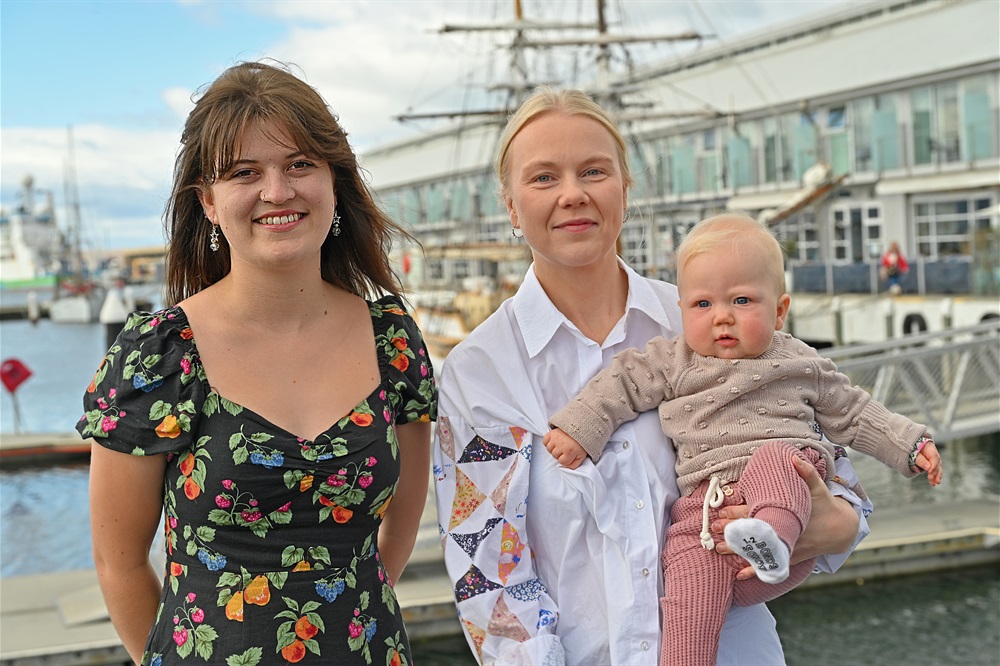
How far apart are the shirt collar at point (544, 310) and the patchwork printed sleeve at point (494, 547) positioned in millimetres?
263

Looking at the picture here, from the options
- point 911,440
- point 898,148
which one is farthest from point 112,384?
point 898,148

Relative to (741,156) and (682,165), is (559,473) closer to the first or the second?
(741,156)

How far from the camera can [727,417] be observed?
8.03 ft

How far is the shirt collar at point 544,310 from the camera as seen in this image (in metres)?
2.58

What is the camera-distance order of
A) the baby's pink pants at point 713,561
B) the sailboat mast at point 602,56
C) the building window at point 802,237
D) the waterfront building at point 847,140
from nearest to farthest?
the baby's pink pants at point 713,561 < the waterfront building at point 847,140 < the building window at point 802,237 < the sailboat mast at point 602,56

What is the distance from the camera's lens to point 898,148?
85.4ft

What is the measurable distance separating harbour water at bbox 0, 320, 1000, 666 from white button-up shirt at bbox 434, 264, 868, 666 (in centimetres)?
731

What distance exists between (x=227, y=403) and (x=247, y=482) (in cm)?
21

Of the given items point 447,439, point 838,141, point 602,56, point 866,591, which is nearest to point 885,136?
point 838,141

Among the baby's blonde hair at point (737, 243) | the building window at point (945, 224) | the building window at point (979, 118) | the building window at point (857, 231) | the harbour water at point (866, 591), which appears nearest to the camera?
the baby's blonde hair at point (737, 243)

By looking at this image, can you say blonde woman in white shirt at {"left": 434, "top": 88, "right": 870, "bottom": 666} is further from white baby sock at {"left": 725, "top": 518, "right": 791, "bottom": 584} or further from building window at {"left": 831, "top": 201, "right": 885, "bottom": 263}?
building window at {"left": 831, "top": 201, "right": 885, "bottom": 263}

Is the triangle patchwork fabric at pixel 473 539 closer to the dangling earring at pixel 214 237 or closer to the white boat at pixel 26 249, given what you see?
the dangling earring at pixel 214 237

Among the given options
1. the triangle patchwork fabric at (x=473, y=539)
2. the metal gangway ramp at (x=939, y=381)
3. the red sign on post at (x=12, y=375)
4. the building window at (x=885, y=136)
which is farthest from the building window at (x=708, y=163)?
the triangle patchwork fabric at (x=473, y=539)

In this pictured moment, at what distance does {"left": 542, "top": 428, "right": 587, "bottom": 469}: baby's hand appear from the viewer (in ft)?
7.80
